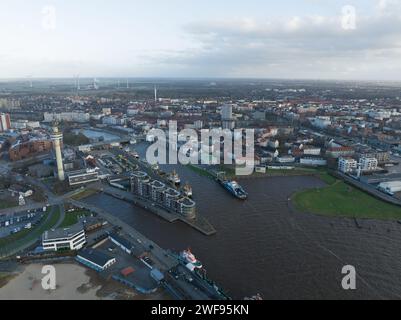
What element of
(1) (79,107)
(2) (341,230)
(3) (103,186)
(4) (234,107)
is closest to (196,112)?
(4) (234,107)

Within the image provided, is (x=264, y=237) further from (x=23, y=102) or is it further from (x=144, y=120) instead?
(x=23, y=102)

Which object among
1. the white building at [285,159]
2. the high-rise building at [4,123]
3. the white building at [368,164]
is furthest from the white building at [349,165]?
the high-rise building at [4,123]

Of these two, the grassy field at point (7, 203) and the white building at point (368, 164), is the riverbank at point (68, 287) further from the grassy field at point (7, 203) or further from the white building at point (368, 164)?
the white building at point (368, 164)

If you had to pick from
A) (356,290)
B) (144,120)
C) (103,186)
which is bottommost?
(356,290)

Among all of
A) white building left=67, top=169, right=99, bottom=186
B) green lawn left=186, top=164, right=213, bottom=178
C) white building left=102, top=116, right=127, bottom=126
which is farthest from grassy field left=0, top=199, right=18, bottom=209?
white building left=102, top=116, right=127, bottom=126

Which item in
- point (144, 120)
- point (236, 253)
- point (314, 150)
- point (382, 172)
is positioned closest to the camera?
point (236, 253)
